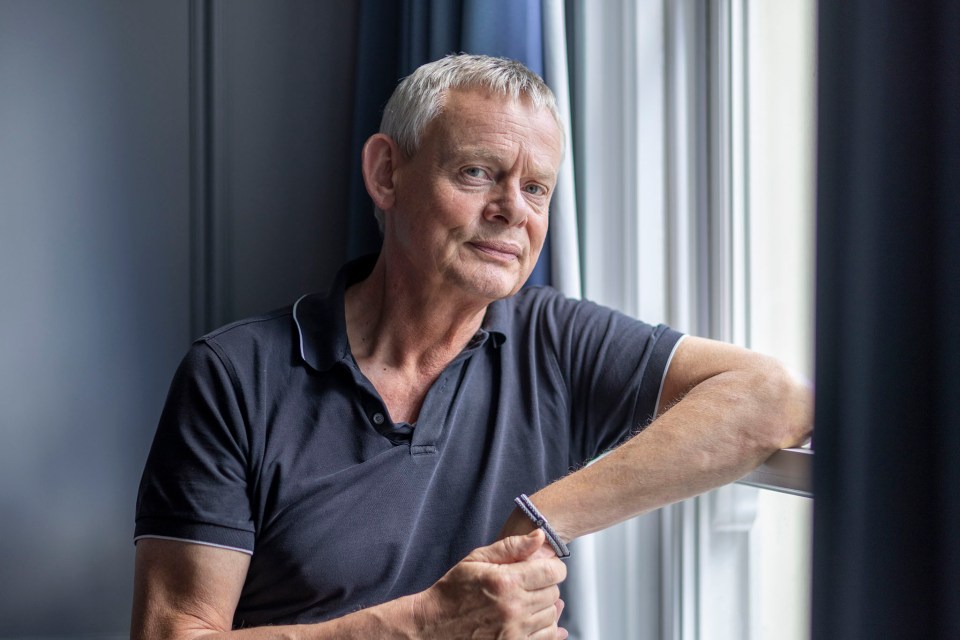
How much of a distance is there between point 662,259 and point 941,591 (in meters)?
1.01

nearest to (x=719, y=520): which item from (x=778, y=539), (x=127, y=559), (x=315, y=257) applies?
(x=778, y=539)

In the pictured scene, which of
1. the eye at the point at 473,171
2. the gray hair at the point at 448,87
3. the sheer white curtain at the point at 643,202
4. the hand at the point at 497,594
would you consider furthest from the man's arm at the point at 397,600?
the gray hair at the point at 448,87

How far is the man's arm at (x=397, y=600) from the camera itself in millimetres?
1093

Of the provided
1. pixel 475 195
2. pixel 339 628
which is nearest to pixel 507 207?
pixel 475 195

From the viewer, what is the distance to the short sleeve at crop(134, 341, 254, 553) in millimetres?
1210

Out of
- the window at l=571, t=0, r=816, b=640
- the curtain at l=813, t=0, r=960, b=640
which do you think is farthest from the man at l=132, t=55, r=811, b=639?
the curtain at l=813, t=0, r=960, b=640

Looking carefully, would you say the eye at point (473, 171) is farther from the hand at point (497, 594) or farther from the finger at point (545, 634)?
the finger at point (545, 634)

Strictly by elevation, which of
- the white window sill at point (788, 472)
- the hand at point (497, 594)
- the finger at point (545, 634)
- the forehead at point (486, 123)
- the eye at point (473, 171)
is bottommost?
the finger at point (545, 634)

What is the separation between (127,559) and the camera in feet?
5.97

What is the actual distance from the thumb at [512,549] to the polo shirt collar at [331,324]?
41 centimetres

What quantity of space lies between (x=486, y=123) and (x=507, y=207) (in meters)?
0.14

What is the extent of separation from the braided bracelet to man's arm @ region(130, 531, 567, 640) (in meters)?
0.02

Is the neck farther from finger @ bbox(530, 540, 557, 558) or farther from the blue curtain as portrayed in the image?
finger @ bbox(530, 540, 557, 558)

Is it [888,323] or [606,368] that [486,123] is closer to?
→ [606,368]
